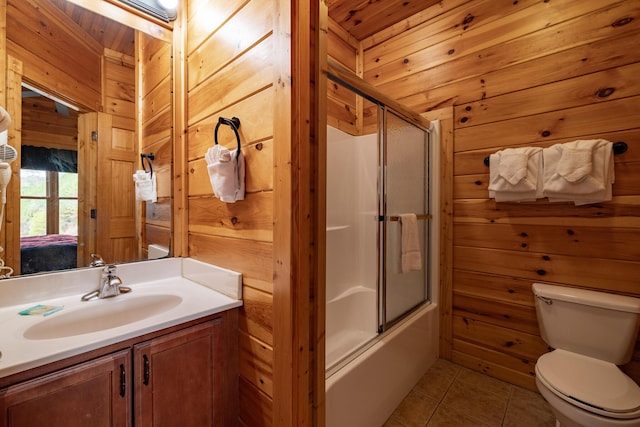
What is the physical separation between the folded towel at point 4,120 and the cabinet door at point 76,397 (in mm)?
930

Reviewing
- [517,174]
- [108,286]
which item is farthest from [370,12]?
[108,286]

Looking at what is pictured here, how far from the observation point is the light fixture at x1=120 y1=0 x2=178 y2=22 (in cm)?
144

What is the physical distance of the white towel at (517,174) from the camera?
1.63 m

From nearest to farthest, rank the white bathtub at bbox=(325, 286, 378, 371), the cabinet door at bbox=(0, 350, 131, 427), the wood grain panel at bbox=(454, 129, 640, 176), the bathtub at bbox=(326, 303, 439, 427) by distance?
the cabinet door at bbox=(0, 350, 131, 427)
the bathtub at bbox=(326, 303, 439, 427)
the wood grain panel at bbox=(454, 129, 640, 176)
the white bathtub at bbox=(325, 286, 378, 371)

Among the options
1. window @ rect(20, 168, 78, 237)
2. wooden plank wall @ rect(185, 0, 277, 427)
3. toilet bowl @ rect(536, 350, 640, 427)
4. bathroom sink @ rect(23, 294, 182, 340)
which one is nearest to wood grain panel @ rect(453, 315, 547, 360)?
toilet bowl @ rect(536, 350, 640, 427)

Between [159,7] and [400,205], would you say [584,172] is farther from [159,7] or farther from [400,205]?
[159,7]

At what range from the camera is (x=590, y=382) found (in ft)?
4.06

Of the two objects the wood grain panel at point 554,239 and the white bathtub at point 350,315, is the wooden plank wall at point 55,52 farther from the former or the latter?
the wood grain panel at point 554,239

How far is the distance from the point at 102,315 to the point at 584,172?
2.47 meters

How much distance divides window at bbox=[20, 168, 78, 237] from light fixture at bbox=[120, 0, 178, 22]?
38.1 inches

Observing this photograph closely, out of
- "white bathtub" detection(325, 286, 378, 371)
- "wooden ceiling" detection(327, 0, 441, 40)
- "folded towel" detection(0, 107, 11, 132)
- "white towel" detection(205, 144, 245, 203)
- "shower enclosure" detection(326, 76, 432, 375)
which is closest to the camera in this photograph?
"folded towel" detection(0, 107, 11, 132)

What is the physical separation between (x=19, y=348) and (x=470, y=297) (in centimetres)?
236

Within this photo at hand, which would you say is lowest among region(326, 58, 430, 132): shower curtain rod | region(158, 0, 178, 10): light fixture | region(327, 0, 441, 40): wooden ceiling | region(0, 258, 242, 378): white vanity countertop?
region(0, 258, 242, 378): white vanity countertop

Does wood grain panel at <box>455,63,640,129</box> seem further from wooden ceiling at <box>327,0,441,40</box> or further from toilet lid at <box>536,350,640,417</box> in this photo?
toilet lid at <box>536,350,640,417</box>
